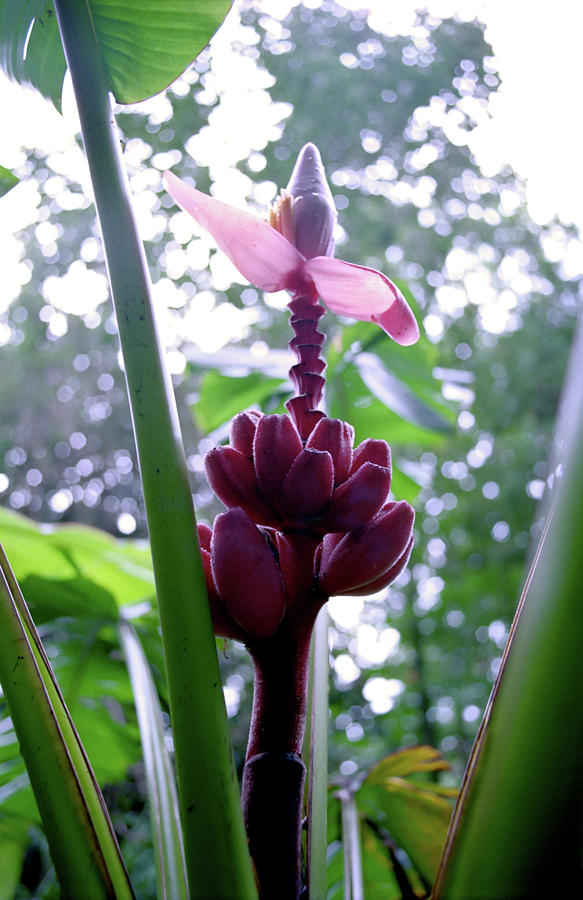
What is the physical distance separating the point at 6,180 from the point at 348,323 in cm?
214

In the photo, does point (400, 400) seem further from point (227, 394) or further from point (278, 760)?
point (278, 760)

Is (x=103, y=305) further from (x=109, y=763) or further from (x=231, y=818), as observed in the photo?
(x=231, y=818)

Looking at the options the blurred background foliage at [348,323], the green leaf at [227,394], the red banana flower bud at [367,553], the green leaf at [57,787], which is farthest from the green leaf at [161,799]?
the blurred background foliage at [348,323]

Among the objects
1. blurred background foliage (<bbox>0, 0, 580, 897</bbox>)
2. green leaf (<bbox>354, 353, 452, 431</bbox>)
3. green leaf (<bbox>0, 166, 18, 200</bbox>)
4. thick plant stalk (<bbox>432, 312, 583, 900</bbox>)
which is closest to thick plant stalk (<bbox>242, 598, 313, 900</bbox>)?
thick plant stalk (<bbox>432, 312, 583, 900</bbox>)

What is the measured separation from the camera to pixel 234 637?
0.33m

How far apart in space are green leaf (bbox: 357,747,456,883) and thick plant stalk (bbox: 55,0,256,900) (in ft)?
1.44

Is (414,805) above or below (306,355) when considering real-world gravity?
below

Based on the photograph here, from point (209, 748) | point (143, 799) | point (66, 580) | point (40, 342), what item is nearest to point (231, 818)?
point (209, 748)

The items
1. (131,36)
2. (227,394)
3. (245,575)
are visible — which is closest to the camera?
(245,575)

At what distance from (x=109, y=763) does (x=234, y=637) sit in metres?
0.72

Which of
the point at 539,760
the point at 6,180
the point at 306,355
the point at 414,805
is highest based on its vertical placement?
the point at 6,180

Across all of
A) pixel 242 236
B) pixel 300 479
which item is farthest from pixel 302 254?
pixel 300 479

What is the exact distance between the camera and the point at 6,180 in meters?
0.47

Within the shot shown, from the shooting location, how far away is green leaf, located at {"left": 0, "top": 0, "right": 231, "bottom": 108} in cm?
45
